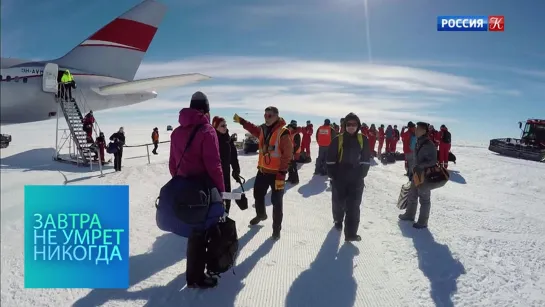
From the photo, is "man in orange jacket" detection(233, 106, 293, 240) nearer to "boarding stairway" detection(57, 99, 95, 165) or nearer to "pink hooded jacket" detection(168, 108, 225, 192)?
"pink hooded jacket" detection(168, 108, 225, 192)

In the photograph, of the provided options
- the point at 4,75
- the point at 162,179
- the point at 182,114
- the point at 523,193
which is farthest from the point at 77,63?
the point at 523,193

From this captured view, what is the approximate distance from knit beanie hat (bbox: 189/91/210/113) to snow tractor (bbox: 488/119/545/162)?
2364 centimetres

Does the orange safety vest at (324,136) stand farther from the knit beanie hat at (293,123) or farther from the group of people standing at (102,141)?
the group of people standing at (102,141)

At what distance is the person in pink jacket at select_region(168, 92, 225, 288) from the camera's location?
282 cm

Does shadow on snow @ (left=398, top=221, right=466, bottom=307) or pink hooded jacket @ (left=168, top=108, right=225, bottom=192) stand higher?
pink hooded jacket @ (left=168, top=108, right=225, bottom=192)

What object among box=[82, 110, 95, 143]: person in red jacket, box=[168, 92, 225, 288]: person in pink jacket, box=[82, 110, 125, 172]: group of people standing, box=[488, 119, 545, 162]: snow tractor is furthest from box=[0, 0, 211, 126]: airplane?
box=[488, 119, 545, 162]: snow tractor

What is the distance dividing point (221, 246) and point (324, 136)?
809 centimetres

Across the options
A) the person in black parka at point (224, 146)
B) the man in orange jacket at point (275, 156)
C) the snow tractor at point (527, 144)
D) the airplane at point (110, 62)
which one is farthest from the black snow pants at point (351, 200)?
the snow tractor at point (527, 144)

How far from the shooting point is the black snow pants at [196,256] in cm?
294

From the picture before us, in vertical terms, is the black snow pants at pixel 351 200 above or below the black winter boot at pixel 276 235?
above

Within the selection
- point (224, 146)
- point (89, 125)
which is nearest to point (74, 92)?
point (89, 125)

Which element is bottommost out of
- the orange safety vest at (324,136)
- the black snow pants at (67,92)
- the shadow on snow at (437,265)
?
the shadow on snow at (437,265)

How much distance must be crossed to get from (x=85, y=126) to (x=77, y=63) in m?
6.33

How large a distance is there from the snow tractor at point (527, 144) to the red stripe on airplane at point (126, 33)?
24.0 meters
